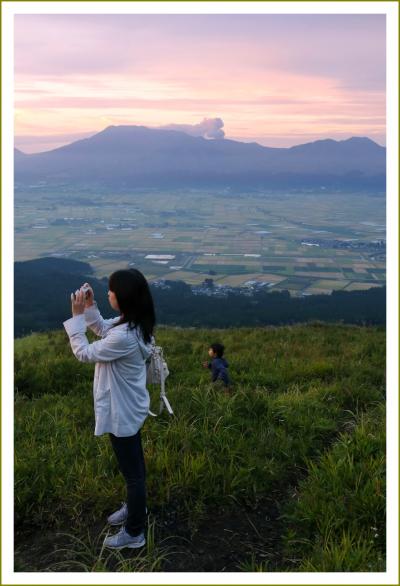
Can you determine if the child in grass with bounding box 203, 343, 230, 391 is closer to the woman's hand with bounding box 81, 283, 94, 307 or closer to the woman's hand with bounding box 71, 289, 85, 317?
the woman's hand with bounding box 81, 283, 94, 307

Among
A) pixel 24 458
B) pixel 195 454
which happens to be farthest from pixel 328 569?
pixel 24 458

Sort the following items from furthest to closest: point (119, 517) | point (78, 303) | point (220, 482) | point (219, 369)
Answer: point (219, 369) → point (220, 482) → point (119, 517) → point (78, 303)

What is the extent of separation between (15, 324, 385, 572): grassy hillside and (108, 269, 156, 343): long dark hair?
5.04 feet

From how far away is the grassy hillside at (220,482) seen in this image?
3604mm

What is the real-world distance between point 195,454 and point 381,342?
6.49m

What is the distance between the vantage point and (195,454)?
463 centimetres

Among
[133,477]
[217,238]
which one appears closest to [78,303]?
[133,477]

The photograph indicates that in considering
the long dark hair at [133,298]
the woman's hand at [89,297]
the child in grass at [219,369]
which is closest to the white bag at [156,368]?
the long dark hair at [133,298]

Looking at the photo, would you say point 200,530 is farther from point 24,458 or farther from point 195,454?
point 24,458

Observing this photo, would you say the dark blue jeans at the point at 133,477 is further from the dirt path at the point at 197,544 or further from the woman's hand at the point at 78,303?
the woman's hand at the point at 78,303

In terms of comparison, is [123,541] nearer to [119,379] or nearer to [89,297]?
[119,379]

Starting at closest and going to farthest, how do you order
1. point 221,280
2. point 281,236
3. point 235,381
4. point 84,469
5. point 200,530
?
point 200,530 → point 84,469 → point 235,381 → point 221,280 → point 281,236

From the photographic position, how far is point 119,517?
3.91 metres

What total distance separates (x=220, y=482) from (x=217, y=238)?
3079 inches
